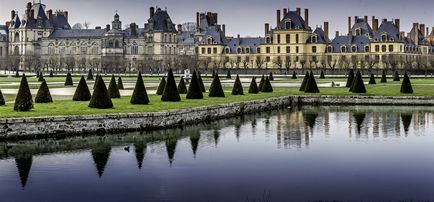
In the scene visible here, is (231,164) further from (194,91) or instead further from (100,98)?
(194,91)

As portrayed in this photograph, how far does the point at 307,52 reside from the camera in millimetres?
88500

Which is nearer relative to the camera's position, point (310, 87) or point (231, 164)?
point (231, 164)

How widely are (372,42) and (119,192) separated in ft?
238

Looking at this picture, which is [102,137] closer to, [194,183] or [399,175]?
[194,183]

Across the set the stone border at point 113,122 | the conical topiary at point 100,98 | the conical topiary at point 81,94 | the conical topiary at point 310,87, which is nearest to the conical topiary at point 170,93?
the stone border at point 113,122

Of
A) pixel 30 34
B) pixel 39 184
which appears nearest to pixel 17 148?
pixel 39 184

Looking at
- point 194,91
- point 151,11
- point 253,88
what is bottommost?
point 194,91

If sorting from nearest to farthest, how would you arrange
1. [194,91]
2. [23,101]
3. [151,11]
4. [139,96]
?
1. [23,101]
2. [139,96]
3. [194,91]
4. [151,11]

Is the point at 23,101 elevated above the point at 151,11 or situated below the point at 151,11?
below

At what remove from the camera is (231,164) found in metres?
17.3

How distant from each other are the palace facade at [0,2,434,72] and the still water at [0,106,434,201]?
170ft

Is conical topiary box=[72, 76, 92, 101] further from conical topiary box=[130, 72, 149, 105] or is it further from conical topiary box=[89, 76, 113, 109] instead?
conical topiary box=[89, 76, 113, 109]

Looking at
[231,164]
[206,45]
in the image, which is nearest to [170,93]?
[231,164]

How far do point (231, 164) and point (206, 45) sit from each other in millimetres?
77635
